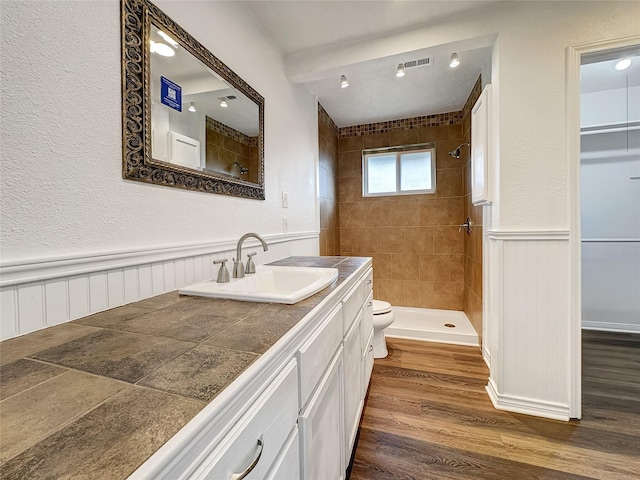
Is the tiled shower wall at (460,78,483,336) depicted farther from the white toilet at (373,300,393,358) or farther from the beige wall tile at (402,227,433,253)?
the white toilet at (373,300,393,358)

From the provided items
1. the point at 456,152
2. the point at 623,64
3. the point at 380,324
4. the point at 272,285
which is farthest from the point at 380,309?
the point at 623,64

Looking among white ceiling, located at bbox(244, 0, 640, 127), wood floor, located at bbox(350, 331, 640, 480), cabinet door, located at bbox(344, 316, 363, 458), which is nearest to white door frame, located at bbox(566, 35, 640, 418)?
wood floor, located at bbox(350, 331, 640, 480)

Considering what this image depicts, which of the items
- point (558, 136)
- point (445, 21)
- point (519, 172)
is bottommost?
point (519, 172)

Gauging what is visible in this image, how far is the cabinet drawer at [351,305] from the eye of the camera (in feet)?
3.80

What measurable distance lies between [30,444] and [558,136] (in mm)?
2156

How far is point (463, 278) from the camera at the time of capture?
304cm

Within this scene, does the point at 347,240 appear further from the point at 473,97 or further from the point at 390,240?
the point at 473,97

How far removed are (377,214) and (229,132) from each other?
7.57 ft

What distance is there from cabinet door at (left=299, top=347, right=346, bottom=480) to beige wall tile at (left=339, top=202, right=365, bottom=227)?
8.31ft

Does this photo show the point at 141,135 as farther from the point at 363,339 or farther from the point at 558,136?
the point at 558,136

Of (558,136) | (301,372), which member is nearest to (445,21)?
(558,136)

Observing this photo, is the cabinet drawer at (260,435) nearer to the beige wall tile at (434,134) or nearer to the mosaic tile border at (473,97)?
the mosaic tile border at (473,97)

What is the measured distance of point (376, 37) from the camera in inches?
69.8

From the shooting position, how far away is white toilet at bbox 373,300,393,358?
2.14 metres
